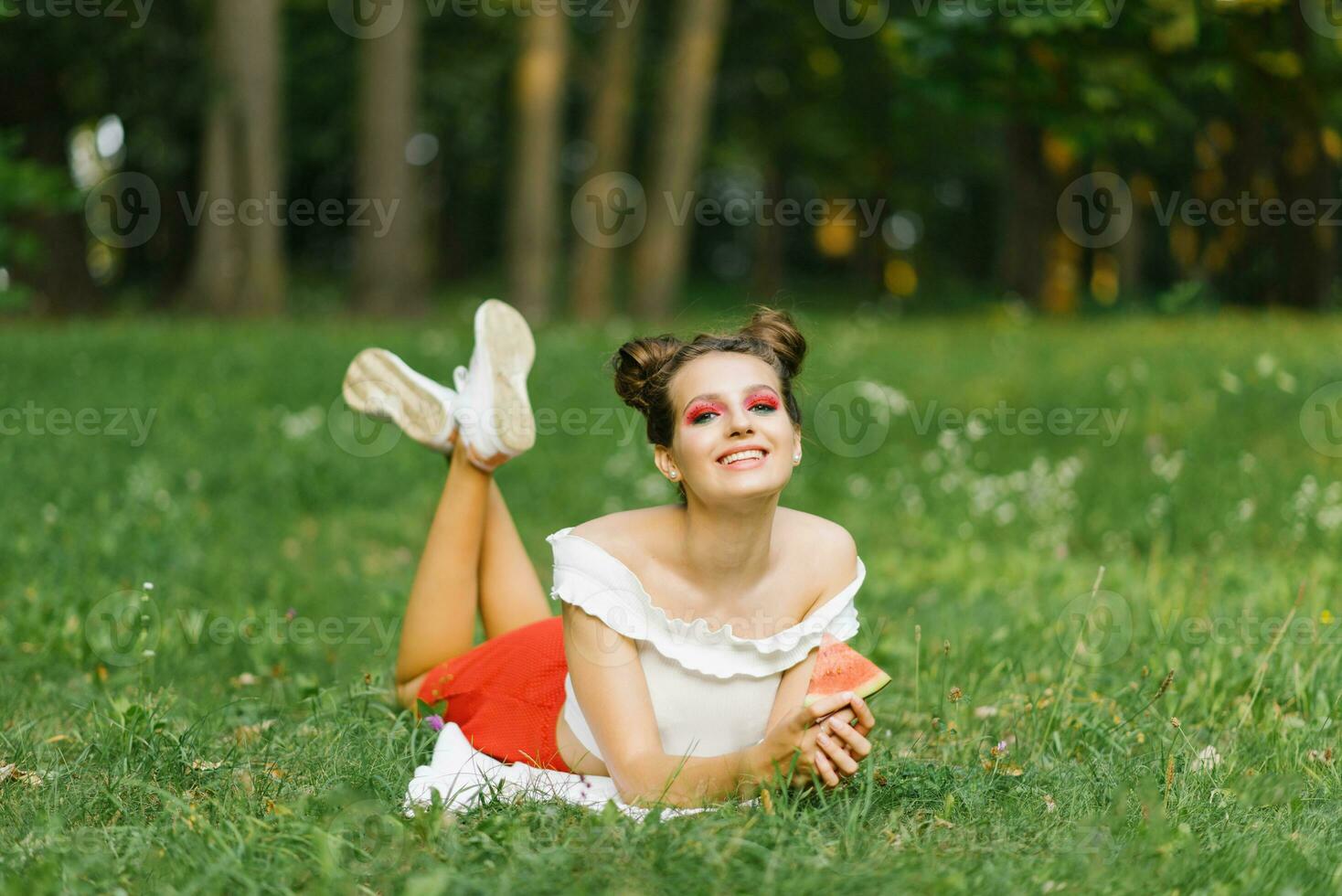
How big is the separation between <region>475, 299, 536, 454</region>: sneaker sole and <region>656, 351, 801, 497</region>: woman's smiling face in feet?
3.03

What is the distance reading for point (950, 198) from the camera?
40844mm

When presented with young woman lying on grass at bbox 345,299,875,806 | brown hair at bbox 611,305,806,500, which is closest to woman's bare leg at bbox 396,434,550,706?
young woman lying on grass at bbox 345,299,875,806

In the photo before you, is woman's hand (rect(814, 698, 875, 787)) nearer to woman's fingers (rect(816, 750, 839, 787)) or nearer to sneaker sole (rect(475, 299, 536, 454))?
woman's fingers (rect(816, 750, 839, 787))

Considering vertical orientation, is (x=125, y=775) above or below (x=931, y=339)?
below

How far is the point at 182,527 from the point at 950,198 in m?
36.8

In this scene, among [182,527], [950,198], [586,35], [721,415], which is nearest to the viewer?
[721,415]

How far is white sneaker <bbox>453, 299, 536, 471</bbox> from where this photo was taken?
4293mm

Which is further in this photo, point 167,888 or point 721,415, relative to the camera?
point 721,415

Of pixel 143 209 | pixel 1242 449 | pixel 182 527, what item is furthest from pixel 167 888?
pixel 143 209

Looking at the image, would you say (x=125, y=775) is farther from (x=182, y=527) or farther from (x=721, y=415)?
(x=182, y=527)

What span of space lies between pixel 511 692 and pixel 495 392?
1.01 metres

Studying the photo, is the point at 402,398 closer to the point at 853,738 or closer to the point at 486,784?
the point at 486,784

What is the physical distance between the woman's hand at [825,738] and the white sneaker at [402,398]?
5.94 ft

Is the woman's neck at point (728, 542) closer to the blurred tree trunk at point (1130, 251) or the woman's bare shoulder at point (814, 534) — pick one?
the woman's bare shoulder at point (814, 534)
